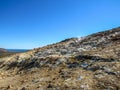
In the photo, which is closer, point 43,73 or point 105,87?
point 105,87

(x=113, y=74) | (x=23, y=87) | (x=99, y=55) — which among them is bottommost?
(x=23, y=87)

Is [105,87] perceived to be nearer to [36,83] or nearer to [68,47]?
[36,83]

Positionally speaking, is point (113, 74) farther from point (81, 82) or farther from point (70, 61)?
point (70, 61)

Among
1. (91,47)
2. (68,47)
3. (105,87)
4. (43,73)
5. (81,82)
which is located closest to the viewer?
(105,87)

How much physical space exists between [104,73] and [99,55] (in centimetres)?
478

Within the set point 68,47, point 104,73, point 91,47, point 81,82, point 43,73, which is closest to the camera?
point 81,82

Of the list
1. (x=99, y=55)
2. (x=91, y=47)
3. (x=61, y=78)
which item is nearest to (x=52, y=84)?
(x=61, y=78)

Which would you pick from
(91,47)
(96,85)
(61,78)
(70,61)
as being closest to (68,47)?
(91,47)

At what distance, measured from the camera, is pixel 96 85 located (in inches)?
559

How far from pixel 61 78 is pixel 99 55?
5951 millimetres

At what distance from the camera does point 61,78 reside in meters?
16.7

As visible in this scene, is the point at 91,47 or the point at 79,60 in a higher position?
the point at 91,47

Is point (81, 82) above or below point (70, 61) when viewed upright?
below

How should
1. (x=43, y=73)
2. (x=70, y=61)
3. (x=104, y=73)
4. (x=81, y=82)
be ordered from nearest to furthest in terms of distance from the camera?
(x=81, y=82), (x=104, y=73), (x=43, y=73), (x=70, y=61)
